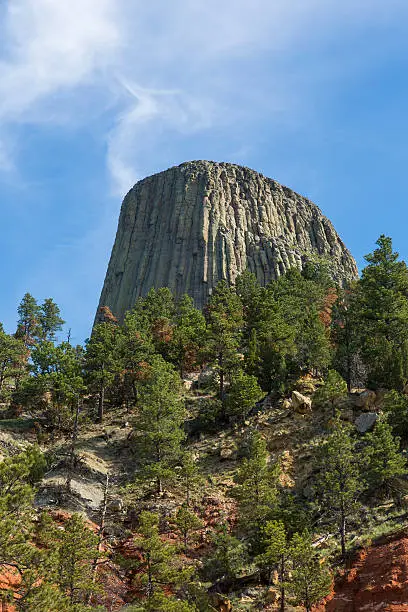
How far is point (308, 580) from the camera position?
25875 millimetres

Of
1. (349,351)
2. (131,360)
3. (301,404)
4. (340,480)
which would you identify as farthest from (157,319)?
(340,480)

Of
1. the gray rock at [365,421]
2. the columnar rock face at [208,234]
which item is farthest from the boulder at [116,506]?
the columnar rock face at [208,234]

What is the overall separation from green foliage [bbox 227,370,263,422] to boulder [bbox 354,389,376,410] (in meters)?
7.72

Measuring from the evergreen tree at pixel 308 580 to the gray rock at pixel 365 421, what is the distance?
14.8m

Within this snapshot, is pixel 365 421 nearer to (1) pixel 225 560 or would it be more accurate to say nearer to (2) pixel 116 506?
(1) pixel 225 560

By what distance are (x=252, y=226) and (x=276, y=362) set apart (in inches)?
2614

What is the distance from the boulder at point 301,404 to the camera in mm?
45031

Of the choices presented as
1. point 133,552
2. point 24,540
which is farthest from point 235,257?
point 24,540

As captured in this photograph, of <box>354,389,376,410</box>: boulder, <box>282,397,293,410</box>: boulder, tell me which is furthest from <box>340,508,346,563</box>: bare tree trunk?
<box>282,397,293,410</box>: boulder

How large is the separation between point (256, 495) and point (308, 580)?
711 cm

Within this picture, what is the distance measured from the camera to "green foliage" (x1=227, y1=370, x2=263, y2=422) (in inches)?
1772

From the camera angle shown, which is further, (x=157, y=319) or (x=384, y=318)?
(x=157, y=319)

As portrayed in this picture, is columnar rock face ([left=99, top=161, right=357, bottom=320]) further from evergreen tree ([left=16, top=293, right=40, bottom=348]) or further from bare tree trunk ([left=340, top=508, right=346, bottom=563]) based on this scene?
bare tree trunk ([left=340, top=508, right=346, bottom=563])

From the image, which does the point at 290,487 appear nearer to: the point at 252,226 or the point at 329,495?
the point at 329,495
